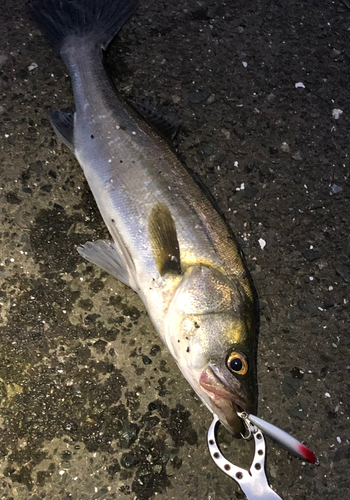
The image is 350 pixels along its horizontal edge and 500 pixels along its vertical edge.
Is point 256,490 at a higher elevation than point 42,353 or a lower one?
lower

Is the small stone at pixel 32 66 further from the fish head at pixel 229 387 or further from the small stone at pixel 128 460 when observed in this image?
the small stone at pixel 128 460

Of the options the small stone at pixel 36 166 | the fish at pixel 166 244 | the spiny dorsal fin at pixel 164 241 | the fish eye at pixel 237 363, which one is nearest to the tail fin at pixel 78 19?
the fish at pixel 166 244

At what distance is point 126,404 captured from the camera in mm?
2625

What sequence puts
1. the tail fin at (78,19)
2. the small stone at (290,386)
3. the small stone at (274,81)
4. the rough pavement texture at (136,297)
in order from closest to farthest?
the rough pavement texture at (136,297) → the small stone at (290,386) → the tail fin at (78,19) → the small stone at (274,81)

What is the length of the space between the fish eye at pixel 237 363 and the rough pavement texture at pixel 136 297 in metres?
0.54

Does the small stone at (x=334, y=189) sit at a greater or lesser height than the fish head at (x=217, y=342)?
lesser

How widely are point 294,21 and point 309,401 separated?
10.5 feet

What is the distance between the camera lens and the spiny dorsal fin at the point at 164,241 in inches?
96.3

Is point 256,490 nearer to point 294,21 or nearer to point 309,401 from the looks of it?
point 309,401

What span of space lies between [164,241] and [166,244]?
2cm

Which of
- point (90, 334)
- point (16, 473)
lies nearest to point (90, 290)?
point (90, 334)

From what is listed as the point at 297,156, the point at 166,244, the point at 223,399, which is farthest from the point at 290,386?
the point at 297,156

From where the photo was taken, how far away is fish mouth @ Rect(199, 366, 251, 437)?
89.6 inches

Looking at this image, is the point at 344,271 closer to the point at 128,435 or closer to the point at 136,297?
the point at 136,297
